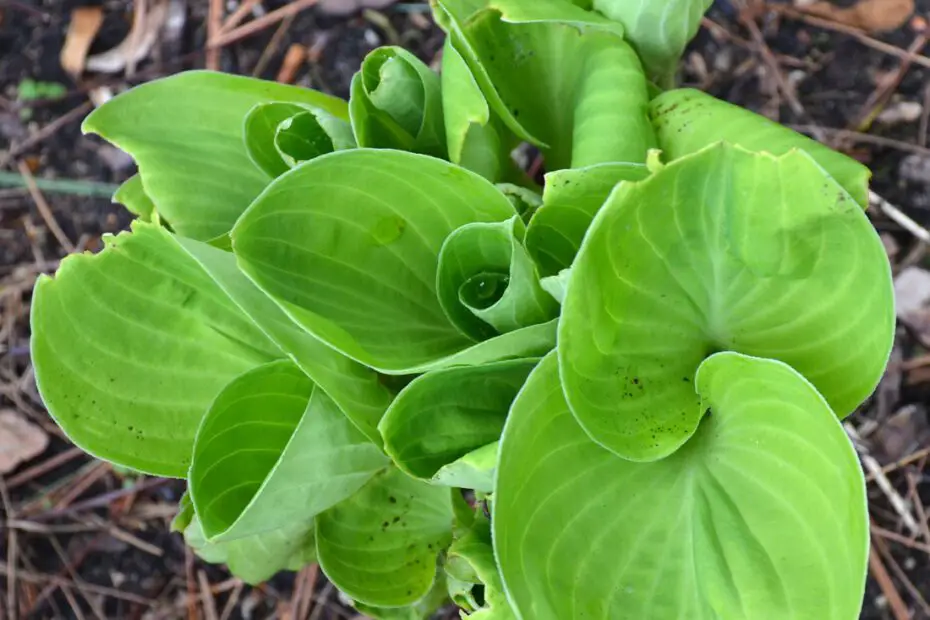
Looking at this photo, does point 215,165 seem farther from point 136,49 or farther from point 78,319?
point 136,49

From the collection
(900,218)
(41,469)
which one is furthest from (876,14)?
(41,469)

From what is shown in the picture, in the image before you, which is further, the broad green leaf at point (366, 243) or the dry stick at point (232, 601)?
the dry stick at point (232, 601)

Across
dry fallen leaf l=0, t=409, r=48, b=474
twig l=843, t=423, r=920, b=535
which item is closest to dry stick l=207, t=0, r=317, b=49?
dry fallen leaf l=0, t=409, r=48, b=474

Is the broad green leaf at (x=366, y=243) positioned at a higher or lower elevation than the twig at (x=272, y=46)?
higher

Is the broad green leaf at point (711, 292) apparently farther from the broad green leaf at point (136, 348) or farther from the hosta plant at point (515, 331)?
the broad green leaf at point (136, 348)

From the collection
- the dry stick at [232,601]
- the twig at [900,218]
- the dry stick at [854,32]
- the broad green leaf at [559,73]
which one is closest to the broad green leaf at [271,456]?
the broad green leaf at [559,73]
